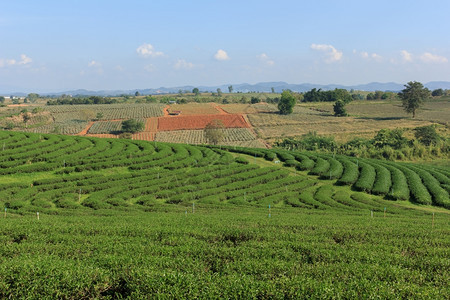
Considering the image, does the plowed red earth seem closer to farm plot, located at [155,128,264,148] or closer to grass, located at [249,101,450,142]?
farm plot, located at [155,128,264,148]

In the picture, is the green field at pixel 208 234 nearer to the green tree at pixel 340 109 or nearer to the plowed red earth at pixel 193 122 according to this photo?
the plowed red earth at pixel 193 122

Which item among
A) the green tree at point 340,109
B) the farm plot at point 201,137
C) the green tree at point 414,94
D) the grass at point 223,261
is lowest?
the farm plot at point 201,137

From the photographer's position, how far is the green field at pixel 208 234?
11.1 m

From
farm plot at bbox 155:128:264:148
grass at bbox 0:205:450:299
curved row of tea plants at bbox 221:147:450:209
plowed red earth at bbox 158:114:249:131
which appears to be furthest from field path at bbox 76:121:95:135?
grass at bbox 0:205:450:299

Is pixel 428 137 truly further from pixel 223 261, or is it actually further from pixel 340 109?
pixel 223 261

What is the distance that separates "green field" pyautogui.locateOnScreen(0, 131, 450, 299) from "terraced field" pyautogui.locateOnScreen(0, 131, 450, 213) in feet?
0.59

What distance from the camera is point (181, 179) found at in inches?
1686

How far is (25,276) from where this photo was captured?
11.1 m

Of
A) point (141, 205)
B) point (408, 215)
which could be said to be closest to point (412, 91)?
point (408, 215)

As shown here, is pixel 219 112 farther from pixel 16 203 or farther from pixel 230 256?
pixel 230 256

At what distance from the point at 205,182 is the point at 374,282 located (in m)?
32.3

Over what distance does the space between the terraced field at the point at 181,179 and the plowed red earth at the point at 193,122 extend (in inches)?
2152

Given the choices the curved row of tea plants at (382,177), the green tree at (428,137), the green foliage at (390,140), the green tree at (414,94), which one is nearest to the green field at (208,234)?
the curved row of tea plants at (382,177)

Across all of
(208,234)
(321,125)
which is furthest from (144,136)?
(208,234)
